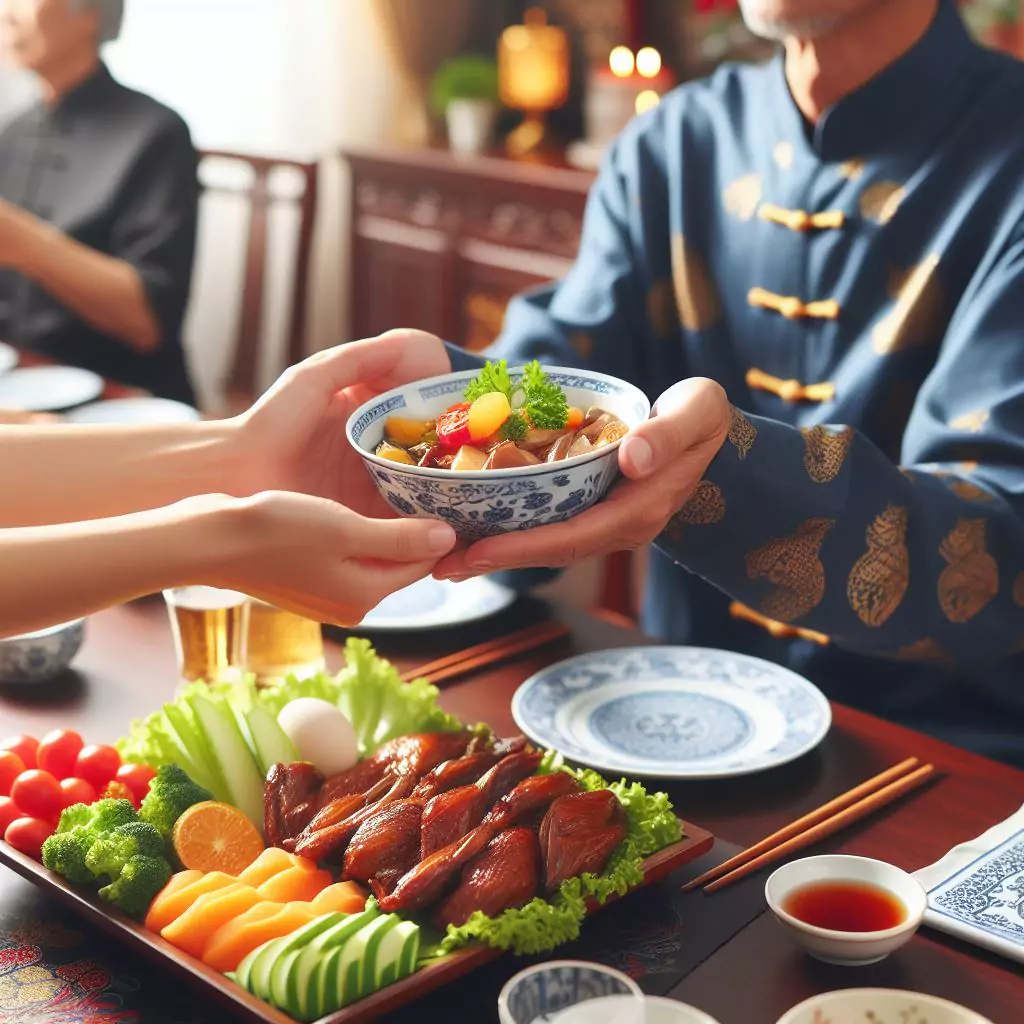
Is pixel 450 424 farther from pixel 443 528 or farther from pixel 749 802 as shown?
pixel 749 802

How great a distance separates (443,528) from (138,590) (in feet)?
0.84

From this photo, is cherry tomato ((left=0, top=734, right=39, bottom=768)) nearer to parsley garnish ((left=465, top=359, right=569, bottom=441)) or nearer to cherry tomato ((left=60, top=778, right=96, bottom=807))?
cherry tomato ((left=60, top=778, right=96, bottom=807))

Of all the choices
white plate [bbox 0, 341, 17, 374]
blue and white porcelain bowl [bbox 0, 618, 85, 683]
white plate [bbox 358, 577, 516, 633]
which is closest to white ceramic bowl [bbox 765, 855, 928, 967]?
white plate [bbox 358, 577, 516, 633]

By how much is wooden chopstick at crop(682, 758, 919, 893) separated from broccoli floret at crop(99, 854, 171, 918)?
433 millimetres

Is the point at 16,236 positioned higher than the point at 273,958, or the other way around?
the point at 16,236

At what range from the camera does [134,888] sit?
107 cm

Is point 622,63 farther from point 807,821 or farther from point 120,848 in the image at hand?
point 120,848

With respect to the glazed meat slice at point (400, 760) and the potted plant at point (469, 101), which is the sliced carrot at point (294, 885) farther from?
the potted plant at point (469, 101)

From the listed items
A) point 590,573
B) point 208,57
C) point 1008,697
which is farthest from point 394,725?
point 208,57

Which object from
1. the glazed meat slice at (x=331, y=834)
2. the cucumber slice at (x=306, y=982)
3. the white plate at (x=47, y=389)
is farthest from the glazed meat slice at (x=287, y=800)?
the white plate at (x=47, y=389)

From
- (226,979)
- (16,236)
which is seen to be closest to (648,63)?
(16,236)

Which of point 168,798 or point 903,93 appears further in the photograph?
point 903,93

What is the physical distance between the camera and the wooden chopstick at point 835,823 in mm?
1180

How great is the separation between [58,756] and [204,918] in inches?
12.2
